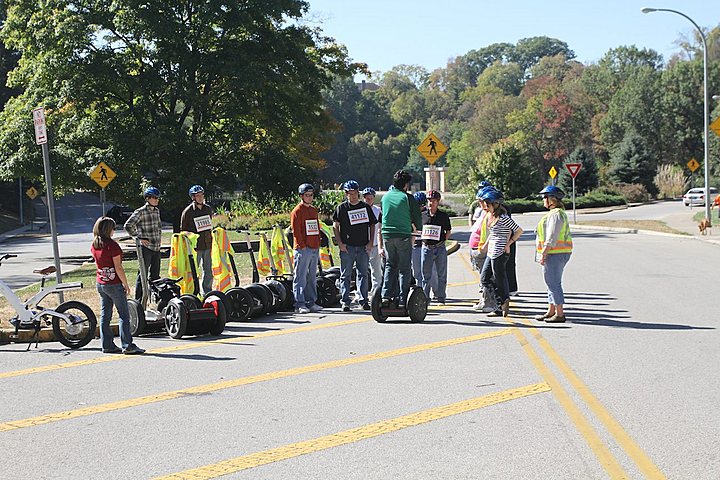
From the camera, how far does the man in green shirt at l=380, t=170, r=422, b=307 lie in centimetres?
1270

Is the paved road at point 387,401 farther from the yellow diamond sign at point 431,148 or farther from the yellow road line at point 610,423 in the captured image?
the yellow diamond sign at point 431,148

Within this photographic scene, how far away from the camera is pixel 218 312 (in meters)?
12.0

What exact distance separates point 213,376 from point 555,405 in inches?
136

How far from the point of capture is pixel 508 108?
100 metres

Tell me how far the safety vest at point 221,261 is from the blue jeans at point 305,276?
111 centimetres

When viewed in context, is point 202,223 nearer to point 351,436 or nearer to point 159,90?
point 351,436

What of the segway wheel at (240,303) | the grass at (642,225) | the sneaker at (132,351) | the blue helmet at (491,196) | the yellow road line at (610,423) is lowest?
the grass at (642,225)

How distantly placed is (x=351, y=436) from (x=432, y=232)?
7.97m

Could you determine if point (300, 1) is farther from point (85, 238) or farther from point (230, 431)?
point (230, 431)

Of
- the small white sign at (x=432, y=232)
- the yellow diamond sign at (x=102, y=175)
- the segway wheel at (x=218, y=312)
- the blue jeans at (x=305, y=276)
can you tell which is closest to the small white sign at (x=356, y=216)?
the blue jeans at (x=305, y=276)

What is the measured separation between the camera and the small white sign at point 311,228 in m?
14.1

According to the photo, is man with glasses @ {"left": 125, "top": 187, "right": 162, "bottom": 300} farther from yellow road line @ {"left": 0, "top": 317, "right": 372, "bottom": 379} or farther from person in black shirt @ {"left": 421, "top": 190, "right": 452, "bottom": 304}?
person in black shirt @ {"left": 421, "top": 190, "right": 452, "bottom": 304}

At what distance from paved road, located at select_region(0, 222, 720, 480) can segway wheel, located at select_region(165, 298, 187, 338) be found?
206mm

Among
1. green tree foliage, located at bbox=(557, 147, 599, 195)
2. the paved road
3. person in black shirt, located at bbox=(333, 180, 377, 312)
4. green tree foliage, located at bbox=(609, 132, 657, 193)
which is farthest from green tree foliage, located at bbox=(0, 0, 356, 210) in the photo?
green tree foliage, located at bbox=(609, 132, 657, 193)
